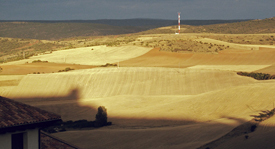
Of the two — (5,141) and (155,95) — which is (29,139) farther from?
(155,95)

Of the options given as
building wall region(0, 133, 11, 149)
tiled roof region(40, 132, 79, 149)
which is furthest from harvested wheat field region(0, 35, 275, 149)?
building wall region(0, 133, 11, 149)

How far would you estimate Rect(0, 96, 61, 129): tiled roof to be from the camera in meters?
10.3

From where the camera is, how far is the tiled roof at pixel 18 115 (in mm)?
10322

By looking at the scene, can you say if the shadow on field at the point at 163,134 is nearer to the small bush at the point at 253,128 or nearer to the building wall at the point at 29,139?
the small bush at the point at 253,128

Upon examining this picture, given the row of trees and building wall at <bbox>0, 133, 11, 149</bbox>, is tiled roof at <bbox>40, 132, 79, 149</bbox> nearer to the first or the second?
building wall at <bbox>0, 133, 11, 149</bbox>

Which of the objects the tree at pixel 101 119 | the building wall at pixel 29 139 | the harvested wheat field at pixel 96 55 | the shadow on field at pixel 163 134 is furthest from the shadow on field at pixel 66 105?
the harvested wheat field at pixel 96 55

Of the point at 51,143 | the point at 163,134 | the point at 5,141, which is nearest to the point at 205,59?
the point at 163,134

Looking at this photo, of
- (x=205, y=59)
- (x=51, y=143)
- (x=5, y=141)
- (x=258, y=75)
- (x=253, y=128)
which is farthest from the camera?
(x=205, y=59)

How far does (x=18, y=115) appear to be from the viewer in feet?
35.6

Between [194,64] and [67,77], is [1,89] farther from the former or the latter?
[194,64]

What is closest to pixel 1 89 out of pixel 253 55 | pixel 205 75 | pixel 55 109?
pixel 55 109

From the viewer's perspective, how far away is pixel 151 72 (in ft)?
147

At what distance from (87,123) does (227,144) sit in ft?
41.1

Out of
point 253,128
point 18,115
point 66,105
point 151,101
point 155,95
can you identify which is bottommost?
point 66,105
